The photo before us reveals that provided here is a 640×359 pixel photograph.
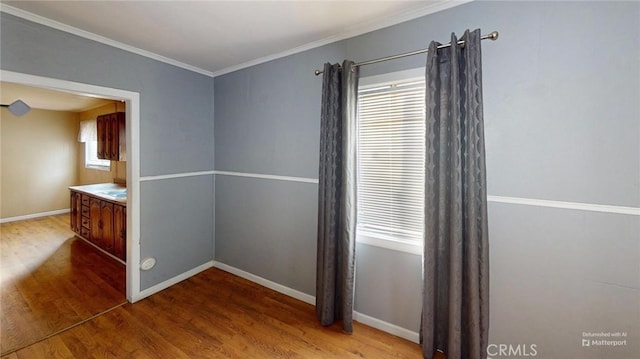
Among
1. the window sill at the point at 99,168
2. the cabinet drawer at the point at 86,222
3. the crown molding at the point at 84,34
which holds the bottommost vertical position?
the cabinet drawer at the point at 86,222

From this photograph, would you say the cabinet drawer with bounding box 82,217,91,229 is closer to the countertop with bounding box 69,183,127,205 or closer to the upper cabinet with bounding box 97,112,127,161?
the countertop with bounding box 69,183,127,205

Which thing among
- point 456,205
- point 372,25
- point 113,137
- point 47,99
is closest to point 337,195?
point 456,205

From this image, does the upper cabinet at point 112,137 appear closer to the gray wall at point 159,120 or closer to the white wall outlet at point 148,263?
the gray wall at point 159,120

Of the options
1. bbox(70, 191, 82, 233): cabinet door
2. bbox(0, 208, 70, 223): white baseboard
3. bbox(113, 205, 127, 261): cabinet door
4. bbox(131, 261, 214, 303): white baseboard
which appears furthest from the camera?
bbox(0, 208, 70, 223): white baseboard

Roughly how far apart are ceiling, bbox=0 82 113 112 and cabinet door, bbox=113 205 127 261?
5.32 ft

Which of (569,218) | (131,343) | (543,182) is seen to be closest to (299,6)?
(543,182)

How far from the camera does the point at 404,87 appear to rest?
195 centimetres

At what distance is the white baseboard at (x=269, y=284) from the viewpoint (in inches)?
100.0

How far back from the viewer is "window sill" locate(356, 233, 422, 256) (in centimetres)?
194

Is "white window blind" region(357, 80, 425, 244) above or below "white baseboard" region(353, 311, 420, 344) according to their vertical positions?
above

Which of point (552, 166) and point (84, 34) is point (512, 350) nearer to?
point (552, 166)

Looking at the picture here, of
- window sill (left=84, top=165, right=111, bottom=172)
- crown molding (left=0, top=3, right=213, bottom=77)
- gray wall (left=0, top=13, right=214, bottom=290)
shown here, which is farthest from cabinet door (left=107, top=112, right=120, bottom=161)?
crown molding (left=0, top=3, right=213, bottom=77)

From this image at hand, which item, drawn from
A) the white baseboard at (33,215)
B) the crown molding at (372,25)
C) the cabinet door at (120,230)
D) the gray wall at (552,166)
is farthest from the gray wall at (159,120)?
the white baseboard at (33,215)

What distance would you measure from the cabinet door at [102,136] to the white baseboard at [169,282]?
254 centimetres
